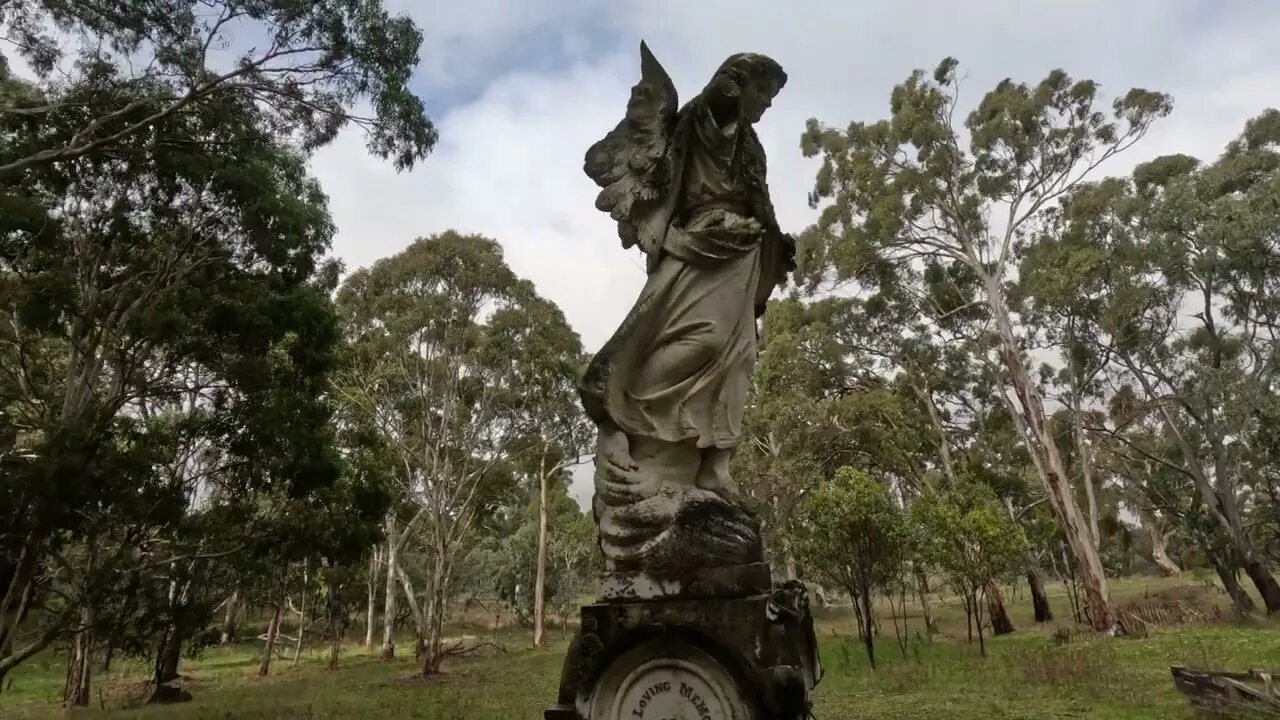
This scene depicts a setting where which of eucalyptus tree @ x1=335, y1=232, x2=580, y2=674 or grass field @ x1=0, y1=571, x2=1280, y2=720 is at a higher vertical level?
eucalyptus tree @ x1=335, y1=232, x2=580, y2=674

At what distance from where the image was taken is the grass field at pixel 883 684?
8.49 meters

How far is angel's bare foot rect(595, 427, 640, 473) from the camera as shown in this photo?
12.8ft

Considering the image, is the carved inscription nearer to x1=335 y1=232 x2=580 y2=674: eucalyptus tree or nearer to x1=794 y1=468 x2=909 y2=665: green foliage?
x1=794 y1=468 x2=909 y2=665: green foliage

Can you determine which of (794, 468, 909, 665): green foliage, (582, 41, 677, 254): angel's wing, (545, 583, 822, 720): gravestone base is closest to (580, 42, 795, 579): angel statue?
(582, 41, 677, 254): angel's wing

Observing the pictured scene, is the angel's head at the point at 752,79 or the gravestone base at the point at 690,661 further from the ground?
the angel's head at the point at 752,79

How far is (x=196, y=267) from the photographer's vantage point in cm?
1178

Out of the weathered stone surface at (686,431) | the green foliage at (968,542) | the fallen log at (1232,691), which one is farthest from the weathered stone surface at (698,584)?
the green foliage at (968,542)

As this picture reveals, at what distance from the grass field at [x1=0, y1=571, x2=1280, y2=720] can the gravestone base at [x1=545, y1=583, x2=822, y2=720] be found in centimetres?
553

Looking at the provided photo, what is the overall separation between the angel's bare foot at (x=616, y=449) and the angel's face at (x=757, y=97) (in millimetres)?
1860

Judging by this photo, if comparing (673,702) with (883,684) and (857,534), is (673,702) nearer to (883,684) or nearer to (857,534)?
(883,684)

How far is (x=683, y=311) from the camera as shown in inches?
161

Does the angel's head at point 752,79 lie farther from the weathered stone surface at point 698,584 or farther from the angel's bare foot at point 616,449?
the weathered stone surface at point 698,584

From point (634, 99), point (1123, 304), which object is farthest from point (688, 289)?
point (1123, 304)

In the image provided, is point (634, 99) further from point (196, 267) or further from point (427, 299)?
point (427, 299)
